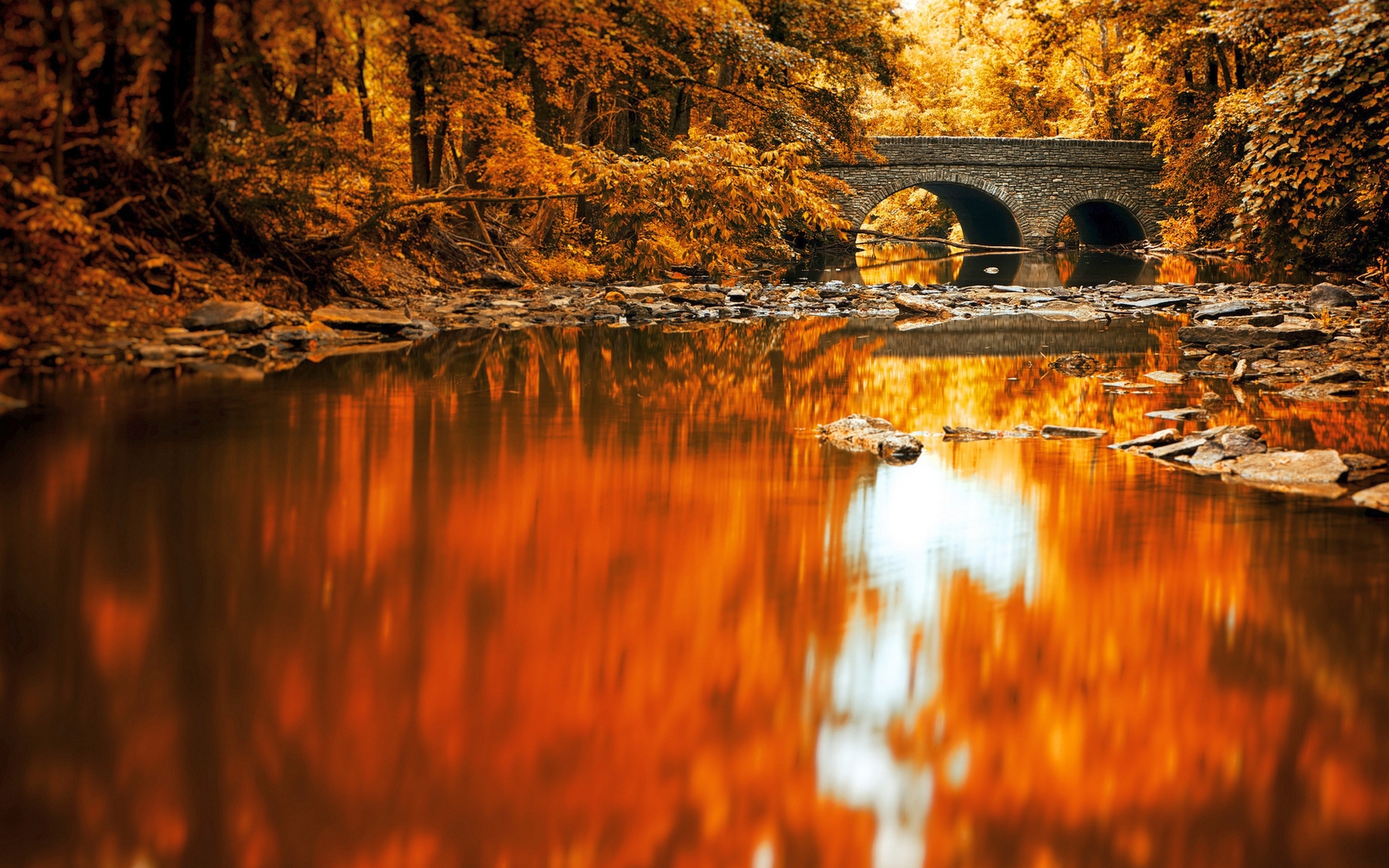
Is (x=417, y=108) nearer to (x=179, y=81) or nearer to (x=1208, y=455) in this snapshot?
(x=179, y=81)

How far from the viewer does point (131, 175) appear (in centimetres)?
820

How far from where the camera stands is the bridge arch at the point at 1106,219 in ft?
113

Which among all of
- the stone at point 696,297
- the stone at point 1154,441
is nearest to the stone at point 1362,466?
the stone at point 1154,441

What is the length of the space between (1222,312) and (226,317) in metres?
9.86

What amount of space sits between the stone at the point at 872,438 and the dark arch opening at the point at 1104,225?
3315cm

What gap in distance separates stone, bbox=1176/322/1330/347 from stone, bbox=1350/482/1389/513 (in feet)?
18.4

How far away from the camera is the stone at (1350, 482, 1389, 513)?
4.00 metres

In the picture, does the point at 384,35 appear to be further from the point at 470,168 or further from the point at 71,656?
the point at 71,656

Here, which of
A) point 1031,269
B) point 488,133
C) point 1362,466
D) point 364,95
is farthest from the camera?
point 1031,269

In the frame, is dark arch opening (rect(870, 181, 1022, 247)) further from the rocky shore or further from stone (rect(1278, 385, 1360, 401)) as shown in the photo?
stone (rect(1278, 385, 1360, 401))

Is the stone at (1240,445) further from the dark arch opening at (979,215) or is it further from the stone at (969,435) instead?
the dark arch opening at (979,215)

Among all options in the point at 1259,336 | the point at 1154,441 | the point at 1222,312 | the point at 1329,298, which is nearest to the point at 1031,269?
the point at 1329,298

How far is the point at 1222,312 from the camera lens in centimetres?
1226

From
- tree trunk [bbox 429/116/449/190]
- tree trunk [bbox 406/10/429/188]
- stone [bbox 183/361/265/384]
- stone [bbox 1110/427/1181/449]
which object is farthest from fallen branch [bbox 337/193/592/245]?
stone [bbox 1110/427/1181/449]
